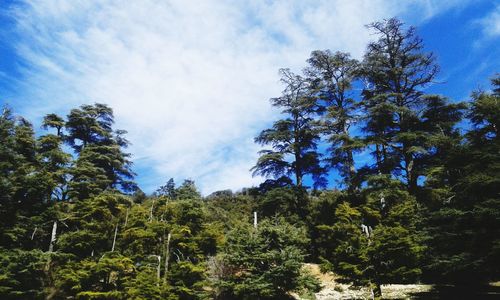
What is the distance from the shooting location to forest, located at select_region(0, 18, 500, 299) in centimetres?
1562

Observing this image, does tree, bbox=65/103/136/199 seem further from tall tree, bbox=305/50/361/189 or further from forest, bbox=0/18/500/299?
tall tree, bbox=305/50/361/189

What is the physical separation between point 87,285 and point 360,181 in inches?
648

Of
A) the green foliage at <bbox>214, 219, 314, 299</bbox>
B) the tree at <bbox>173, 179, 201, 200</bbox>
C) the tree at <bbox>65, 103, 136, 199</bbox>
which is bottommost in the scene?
the green foliage at <bbox>214, 219, 314, 299</bbox>

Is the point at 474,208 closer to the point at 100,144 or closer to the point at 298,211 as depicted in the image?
the point at 298,211

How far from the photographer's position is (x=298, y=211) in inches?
1022

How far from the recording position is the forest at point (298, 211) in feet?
51.3

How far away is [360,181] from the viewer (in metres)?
22.3

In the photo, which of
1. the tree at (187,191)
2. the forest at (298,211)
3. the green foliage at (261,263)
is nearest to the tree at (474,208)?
the forest at (298,211)

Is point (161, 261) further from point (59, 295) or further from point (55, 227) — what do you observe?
point (55, 227)

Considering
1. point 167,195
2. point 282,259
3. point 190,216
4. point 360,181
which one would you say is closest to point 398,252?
point 282,259

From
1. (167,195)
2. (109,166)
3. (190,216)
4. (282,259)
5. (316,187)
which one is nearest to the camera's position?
(282,259)

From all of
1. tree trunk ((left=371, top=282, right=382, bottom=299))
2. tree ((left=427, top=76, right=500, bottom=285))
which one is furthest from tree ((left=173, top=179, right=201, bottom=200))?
tree ((left=427, top=76, right=500, bottom=285))

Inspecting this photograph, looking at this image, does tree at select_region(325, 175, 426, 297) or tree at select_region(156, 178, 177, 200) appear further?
tree at select_region(156, 178, 177, 200)

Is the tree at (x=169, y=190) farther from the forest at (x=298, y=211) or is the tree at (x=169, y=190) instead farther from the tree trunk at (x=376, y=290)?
the tree trunk at (x=376, y=290)
